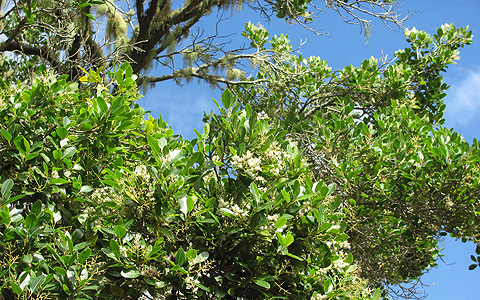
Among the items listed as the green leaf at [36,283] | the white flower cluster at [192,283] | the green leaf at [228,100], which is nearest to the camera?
the green leaf at [36,283]

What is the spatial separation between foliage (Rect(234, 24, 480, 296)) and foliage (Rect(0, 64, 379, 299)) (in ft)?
2.45

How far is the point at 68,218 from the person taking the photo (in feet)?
9.33

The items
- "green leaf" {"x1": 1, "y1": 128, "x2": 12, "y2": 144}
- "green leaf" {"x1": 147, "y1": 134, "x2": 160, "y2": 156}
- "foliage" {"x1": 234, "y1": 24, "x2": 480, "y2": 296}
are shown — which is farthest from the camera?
"foliage" {"x1": 234, "y1": 24, "x2": 480, "y2": 296}

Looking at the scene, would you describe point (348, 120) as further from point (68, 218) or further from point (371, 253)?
point (68, 218)

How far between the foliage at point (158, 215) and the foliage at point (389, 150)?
747 mm

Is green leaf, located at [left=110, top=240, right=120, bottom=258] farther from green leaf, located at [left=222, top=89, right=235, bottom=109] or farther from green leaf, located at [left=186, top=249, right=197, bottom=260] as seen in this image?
green leaf, located at [left=222, top=89, right=235, bottom=109]

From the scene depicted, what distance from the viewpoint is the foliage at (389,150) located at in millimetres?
3893

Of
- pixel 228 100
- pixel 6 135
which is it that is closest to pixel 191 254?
pixel 228 100

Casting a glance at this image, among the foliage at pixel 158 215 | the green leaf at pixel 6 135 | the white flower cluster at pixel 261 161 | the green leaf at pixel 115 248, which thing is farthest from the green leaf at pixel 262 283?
the green leaf at pixel 6 135

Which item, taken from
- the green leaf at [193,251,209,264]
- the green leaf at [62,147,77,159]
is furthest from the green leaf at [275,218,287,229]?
the green leaf at [62,147,77,159]

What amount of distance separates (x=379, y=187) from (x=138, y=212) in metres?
2.27

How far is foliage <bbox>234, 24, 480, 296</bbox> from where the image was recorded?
12.8 ft

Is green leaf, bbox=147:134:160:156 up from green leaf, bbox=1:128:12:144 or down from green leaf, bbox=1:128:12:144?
up

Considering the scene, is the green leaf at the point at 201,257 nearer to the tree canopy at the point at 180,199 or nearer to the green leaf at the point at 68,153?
the tree canopy at the point at 180,199
